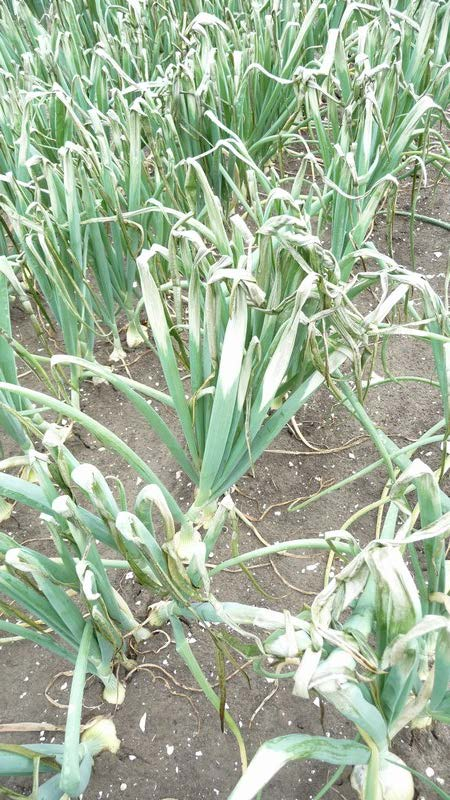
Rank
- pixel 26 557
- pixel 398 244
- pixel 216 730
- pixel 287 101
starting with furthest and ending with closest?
pixel 398 244 → pixel 287 101 → pixel 216 730 → pixel 26 557

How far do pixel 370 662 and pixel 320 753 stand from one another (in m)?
0.12

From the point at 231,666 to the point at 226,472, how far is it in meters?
0.32

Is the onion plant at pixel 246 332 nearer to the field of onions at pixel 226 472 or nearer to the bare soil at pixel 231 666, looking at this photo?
the field of onions at pixel 226 472

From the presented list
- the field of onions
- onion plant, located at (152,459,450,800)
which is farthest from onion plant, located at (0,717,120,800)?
onion plant, located at (152,459,450,800)

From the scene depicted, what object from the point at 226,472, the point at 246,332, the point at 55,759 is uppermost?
A: the point at 246,332

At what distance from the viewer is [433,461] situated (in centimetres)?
138

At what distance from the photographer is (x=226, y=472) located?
1053mm

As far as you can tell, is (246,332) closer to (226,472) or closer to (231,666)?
(226,472)

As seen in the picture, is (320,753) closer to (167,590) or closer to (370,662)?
(370,662)

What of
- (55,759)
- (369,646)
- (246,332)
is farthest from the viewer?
(246,332)

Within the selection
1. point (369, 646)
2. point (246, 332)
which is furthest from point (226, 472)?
point (369, 646)

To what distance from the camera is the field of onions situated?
751 millimetres

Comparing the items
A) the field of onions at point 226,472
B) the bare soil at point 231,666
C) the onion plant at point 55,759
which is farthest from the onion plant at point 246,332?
the onion plant at point 55,759

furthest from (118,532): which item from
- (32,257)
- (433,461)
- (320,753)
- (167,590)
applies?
(433,461)
